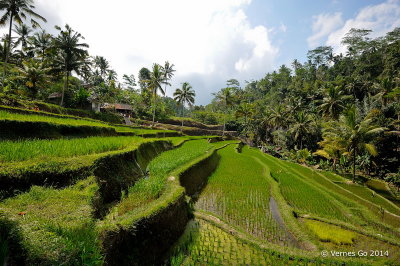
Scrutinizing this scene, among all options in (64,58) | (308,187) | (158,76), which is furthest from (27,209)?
(158,76)

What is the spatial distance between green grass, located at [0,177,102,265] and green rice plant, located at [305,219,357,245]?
24.4 ft

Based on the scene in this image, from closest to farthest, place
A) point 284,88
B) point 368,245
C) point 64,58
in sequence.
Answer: point 368,245 < point 64,58 < point 284,88

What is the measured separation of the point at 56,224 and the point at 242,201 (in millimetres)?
7676

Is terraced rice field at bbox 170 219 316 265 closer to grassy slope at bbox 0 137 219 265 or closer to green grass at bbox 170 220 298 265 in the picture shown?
green grass at bbox 170 220 298 265

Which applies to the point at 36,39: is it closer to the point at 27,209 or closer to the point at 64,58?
the point at 64,58

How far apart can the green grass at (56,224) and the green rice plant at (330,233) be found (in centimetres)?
744

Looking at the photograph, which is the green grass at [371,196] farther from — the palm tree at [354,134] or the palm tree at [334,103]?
the palm tree at [334,103]

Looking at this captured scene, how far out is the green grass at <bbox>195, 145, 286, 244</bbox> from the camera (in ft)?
23.7

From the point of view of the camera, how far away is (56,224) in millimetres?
3400

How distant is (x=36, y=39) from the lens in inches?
1367

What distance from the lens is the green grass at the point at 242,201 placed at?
23.7 ft

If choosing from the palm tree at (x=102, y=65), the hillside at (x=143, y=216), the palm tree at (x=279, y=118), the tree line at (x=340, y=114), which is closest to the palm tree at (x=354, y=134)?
the tree line at (x=340, y=114)

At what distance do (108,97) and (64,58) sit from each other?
32.9 feet

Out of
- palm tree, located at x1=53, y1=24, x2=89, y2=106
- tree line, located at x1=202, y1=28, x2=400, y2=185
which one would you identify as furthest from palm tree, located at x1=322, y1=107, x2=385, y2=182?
palm tree, located at x1=53, y1=24, x2=89, y2=106
